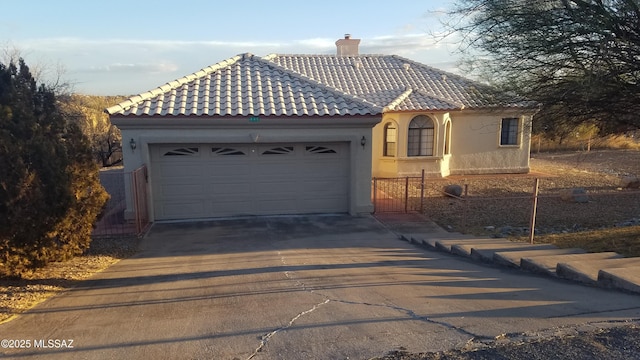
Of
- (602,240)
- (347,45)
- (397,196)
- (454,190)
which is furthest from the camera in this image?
(347,45)

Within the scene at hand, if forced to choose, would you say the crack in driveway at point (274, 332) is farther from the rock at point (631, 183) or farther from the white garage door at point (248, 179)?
the rock at point (631, 183)


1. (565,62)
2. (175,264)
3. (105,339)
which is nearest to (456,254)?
(565,62)

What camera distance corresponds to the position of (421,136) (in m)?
19.5

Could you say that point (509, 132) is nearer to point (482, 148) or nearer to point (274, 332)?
point (482, 148)

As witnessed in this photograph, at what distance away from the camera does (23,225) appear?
6.13 metres

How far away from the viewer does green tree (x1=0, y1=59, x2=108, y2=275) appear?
6.05 m

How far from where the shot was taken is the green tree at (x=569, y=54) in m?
7.73

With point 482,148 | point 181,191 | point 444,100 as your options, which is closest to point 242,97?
point 181,191

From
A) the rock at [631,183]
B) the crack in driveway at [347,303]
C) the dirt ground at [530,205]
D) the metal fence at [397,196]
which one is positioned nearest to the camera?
the crack in driveway at [347,303]

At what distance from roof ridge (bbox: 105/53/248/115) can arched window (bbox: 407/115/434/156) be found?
7935 millimetres

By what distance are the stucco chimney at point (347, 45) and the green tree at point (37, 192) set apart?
69.3 ft

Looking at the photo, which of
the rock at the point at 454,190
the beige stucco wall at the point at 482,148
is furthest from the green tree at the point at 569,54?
the beige stucco wall at the point at 482,148

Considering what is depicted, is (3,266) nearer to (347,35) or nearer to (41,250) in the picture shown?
(41,250)

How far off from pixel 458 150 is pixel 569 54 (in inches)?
494
